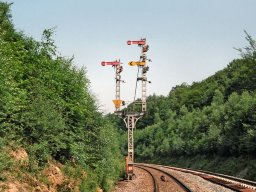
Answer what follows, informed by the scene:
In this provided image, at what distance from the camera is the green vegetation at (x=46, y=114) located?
567 inches

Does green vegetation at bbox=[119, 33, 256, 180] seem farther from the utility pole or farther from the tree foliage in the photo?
the utility pole

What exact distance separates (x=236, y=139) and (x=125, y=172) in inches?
697

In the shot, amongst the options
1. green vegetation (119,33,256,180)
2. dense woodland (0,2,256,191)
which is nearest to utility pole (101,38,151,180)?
dense woodland (0,2,256,191)

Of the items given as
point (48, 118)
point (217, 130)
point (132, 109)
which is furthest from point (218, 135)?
point (48, 118)

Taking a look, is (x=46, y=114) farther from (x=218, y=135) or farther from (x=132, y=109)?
(x=218, y=135)

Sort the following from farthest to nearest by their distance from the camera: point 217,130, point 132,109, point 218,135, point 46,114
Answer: point 217,130, point 218,135, point 132,109, point 46,114

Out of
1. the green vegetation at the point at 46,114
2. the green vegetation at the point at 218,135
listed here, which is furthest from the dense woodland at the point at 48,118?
the green vegetation at the point at 218,135

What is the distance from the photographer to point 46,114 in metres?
16.5

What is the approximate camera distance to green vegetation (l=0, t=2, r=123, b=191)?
14.4 m

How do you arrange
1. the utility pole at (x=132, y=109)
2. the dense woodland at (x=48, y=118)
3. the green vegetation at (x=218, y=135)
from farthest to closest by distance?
the green vegetation at (x=218, y=135), the utility pole at (x=132, y=109), the dense woodland at (x=48, y=118)

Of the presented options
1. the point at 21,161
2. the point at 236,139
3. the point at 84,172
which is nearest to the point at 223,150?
the point at 236,139

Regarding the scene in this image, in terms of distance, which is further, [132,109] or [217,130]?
[217,130]

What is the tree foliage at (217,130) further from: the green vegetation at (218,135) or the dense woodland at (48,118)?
the dense woodland at (48,118)

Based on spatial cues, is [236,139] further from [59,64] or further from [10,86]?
[10,86]
